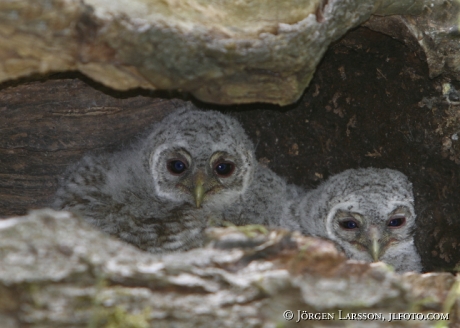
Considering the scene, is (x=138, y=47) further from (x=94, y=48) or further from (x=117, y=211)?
(x=117, y=211)

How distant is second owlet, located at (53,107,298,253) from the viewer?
395cm

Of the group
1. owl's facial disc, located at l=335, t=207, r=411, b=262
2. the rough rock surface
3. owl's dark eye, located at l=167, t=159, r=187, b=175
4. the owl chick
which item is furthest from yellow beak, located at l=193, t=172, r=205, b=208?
the rough rock surface

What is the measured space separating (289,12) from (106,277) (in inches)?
59.9

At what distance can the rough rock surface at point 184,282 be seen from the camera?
2.08 meters

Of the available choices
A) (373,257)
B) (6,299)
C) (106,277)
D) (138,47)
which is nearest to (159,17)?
(138,47)

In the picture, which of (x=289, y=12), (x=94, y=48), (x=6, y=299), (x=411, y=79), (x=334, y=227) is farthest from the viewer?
(x=334, y=227)

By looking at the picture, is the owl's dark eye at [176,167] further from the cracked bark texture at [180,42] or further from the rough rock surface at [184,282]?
the rough rock surface at [184,282]

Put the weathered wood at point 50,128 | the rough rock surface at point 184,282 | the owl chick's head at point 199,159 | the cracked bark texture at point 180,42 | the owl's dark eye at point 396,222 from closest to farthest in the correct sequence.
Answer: the rough rock surface at point 184,282 < the cracked bark texture at point 180,42 < the weathered wood at point 50,128 < the owl's dark eye at point 396,222 < the owl chick's head at point 199,159

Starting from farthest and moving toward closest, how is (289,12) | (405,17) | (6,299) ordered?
(405,17) < (289,12) < (6,299)

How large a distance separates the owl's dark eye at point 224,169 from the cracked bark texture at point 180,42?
130cm

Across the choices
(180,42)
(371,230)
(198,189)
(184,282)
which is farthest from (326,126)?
(184,282)

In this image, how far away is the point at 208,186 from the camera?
420cm

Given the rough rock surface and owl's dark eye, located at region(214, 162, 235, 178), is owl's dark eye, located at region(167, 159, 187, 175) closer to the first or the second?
owl's dark eye, located at region(214, 162, 235, 178)

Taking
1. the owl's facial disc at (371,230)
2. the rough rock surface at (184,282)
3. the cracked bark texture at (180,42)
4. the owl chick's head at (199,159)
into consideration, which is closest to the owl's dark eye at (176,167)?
the owl chick's head at (199,159)
